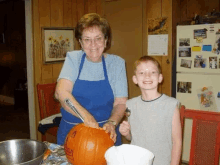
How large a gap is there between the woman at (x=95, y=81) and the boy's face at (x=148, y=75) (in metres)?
0.25

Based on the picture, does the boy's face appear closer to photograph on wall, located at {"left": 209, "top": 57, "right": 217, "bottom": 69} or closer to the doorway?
photograph on wall, located at {"left": 209, "top": 57, "right": 217, "bottom": 69}

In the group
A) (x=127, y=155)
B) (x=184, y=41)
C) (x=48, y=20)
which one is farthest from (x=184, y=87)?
(x=127, y=155)

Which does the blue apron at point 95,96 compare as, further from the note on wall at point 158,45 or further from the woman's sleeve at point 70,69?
the note on wall at point 158,45

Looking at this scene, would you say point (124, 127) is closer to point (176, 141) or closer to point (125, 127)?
point (125, 127)

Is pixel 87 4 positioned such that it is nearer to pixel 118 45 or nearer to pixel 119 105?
pixel 118 45

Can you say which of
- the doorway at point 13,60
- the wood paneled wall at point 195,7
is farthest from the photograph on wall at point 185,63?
the doorway at point 13,60

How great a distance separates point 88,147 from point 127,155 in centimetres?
21

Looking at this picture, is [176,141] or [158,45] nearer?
[176,141]

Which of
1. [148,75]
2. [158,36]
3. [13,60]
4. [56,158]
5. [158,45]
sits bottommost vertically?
[56,158]

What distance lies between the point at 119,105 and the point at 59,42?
6.33ft

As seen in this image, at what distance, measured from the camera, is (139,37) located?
→ 3.11m

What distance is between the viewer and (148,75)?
3.81ft

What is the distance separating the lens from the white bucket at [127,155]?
789 millimetres

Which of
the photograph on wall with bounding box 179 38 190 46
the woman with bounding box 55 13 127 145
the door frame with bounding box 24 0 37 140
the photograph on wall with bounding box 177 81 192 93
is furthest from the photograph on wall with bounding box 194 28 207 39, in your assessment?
the door frame with bounding box 24 0 37 140
